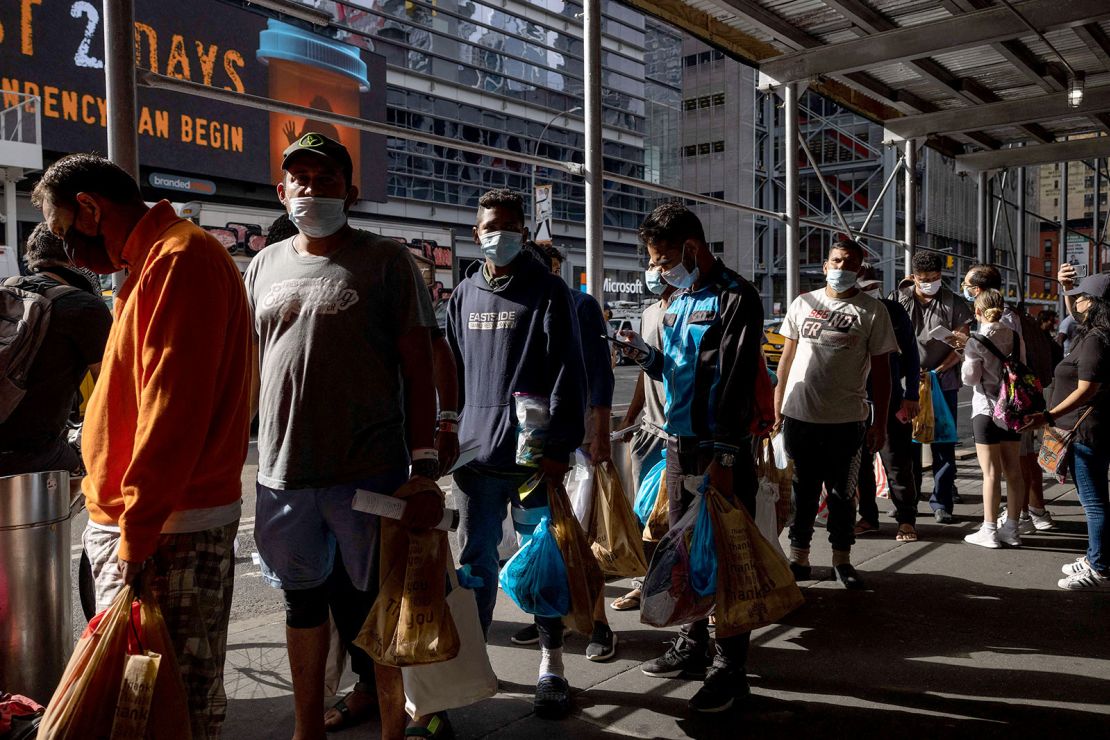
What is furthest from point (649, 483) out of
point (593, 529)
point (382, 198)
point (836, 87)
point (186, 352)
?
point (382, 198)

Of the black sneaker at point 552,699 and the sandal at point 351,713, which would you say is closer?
the sandal at point 351,713

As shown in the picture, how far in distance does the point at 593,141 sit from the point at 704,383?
2.77 meters

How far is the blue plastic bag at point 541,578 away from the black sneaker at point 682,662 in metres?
0.59

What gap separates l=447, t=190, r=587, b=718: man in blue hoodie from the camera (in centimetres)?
370

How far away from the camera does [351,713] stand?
3.52 meters

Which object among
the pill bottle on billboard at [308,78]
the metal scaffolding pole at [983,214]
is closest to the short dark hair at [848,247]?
the metal scaffolding pole at [983,214]

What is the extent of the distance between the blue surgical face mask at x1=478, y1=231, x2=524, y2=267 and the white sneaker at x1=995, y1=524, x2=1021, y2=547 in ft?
14.4

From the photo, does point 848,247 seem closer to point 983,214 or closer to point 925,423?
point 925,423

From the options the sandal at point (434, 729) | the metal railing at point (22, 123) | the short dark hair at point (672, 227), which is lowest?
the sandal at point (434, 729)

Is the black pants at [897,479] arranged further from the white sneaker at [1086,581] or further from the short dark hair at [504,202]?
the short dark hair at [504,202]

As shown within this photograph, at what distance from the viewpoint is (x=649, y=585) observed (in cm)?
374

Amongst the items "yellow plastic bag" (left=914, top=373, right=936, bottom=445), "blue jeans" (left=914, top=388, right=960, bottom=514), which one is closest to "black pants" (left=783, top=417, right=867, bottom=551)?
"blue jeans" (left=914, top=388, right=960, bottom=514)

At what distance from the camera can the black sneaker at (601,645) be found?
4.23 metres

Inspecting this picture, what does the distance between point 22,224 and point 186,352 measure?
31033mm
